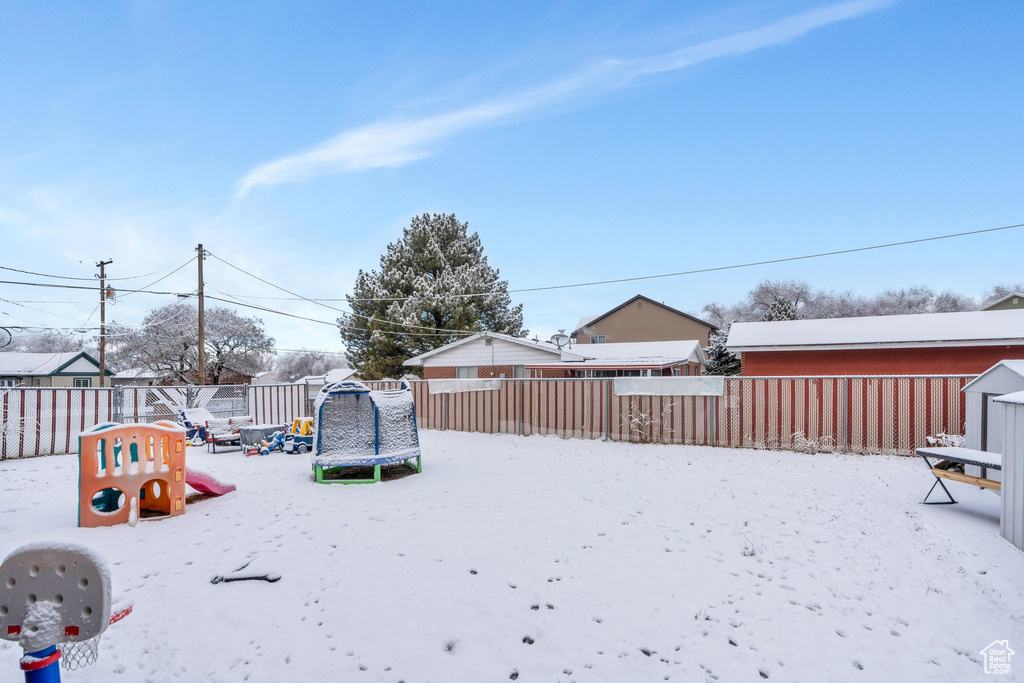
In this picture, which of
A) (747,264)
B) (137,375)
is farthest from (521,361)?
(137,375)

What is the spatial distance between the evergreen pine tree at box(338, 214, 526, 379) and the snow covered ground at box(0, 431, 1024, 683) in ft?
70.2

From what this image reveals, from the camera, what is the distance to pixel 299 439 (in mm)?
11078

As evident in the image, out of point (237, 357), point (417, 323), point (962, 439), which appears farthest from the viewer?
point (237, 357)

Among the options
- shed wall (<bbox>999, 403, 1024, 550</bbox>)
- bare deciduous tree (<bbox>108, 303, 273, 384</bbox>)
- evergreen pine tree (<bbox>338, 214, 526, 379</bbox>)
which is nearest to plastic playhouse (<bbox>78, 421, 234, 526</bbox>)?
shed wall (<bbox>999, 403, 1024, 550</bbox>)

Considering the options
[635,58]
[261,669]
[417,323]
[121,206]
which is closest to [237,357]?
[417,323]

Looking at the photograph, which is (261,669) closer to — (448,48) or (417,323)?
(448,48)

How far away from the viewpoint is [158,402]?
44.4 feet

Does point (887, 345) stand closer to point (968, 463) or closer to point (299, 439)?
point (968, 463)

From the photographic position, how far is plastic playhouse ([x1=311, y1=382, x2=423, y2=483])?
7.90m

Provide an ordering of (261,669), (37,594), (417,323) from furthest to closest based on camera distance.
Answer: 1. (417,323)
2. (261,669)
3. (37,594)

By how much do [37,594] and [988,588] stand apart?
625 cm

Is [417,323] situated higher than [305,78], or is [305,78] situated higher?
[305,78]

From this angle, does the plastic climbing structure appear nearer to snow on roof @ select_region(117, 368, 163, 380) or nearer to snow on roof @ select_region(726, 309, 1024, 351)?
snow on roof @ select_region(726, 309, 1024, 351)

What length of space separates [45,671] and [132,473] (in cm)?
521
